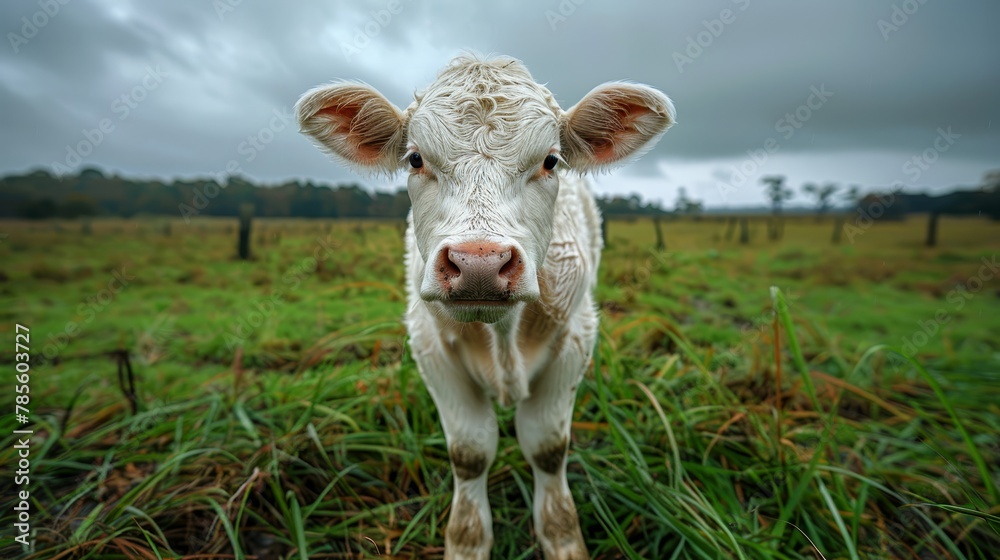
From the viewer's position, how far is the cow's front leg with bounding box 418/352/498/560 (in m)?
1.93

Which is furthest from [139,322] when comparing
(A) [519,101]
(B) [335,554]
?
(A) [519,101]

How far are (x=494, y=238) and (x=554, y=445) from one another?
1258 mm

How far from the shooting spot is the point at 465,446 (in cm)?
196

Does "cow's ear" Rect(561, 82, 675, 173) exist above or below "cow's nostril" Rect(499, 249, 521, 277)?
above

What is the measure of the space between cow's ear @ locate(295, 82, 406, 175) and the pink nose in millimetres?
877

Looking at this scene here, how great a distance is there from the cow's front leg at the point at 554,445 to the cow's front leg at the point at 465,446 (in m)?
0.22

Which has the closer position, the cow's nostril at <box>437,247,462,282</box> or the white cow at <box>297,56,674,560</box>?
the cow's nostril at <box>437,247,462,282</box>

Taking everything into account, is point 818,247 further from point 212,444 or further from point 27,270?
point 27,270

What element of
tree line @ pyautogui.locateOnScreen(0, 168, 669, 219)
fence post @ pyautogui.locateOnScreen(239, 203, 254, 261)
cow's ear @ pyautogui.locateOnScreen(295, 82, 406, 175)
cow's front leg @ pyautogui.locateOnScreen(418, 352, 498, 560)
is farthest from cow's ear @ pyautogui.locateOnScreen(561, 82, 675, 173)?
fence post @ pyautogui.locateOnScreen(239, 203, 254, 261)

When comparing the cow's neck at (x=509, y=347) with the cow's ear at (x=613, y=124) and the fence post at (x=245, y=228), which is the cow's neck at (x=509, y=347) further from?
the fence post at (x=245, y=228)

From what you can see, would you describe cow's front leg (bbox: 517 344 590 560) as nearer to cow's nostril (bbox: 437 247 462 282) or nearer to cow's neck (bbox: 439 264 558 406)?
cow's neck (bbox: 439 264 558 406)
